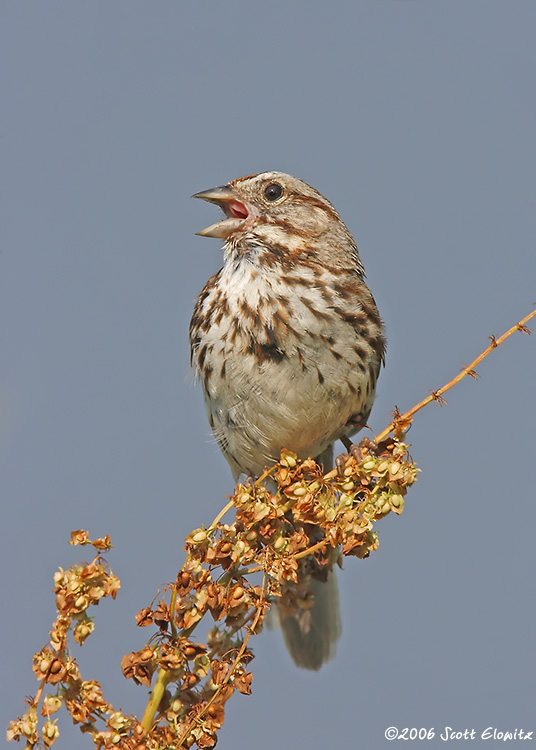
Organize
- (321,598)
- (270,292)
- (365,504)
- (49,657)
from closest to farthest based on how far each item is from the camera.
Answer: (49,657), (365,504), (270,292), (321,598)

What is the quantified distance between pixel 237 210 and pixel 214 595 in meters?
2.47

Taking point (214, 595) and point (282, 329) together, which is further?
point (282, 329)

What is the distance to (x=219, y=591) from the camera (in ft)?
10.3

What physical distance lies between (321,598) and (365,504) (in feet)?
8.05

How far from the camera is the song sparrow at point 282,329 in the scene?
4.48 m

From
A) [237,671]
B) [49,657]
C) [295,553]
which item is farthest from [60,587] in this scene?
[295,553]

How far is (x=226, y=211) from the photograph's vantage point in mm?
5020

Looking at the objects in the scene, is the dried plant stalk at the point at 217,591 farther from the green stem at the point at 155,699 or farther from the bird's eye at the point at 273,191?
the bird's eye at the point at 273,191

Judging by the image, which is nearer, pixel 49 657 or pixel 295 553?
pixel 49 657

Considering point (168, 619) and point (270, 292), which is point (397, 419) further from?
point (270, 292)

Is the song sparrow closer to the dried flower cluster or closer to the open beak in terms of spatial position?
the open beak

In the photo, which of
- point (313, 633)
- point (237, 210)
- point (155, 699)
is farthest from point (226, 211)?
point (155, 699)

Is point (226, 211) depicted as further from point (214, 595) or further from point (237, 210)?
point (214, 595)

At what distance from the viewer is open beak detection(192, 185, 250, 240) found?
15.7ft
